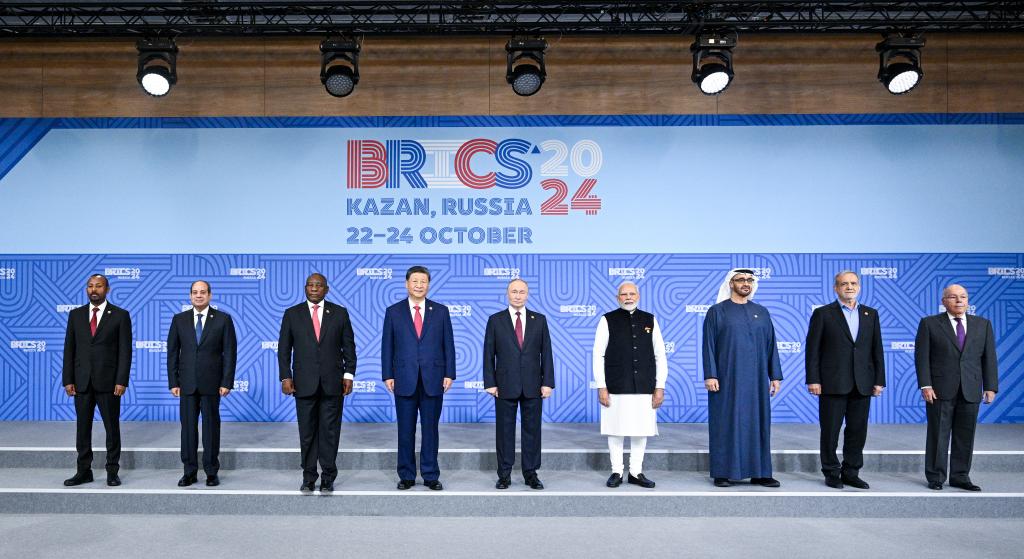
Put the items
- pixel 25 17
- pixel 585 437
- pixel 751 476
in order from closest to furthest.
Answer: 1. pixel 751 476
2. pixel 585 437
3. pixel 25 17

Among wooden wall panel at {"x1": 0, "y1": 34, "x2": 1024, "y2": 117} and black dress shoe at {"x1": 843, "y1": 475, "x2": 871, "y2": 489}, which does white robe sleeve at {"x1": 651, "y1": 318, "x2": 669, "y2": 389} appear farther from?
wooden wall panel at {"x1": 0, "y1": 34, "x2": 1024, "y2": 117}

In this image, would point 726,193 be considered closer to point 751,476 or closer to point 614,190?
point 614,190

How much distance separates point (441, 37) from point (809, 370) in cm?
451

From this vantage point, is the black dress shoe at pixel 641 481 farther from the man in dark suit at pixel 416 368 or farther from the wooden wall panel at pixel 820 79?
the wooden wall panel at pixel 820 79

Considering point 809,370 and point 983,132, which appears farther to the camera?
point 983,132

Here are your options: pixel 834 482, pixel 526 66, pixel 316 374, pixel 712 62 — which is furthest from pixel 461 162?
pixel 834 482

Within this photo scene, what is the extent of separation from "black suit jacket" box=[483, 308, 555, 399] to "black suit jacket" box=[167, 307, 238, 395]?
1.71 m

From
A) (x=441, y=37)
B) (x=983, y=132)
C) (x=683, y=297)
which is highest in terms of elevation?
(x=441, y=37)

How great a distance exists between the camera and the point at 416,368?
4496mm

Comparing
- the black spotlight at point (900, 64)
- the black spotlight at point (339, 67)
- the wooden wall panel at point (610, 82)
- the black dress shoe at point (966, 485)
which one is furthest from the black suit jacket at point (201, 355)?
the black spotlight at point (900, 64)

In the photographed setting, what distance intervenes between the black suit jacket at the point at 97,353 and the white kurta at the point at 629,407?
123 inches

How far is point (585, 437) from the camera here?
228 inches

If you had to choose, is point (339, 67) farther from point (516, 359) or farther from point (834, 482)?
point (834, 482)

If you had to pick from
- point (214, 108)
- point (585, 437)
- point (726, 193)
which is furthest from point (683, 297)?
point (214, 108)
